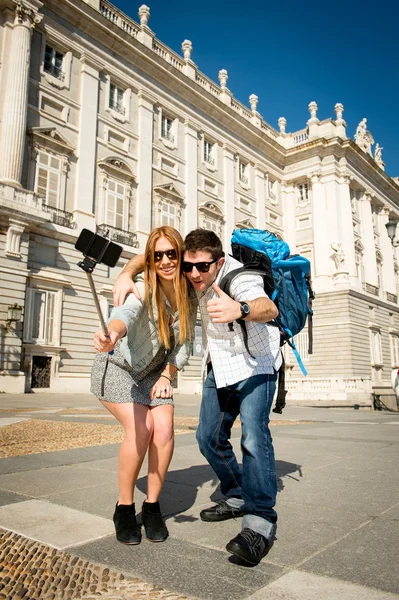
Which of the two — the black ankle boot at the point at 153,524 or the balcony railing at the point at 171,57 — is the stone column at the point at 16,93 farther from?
the black ankle boot at the point at 153,524

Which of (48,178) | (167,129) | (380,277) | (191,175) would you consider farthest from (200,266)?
(380,277)

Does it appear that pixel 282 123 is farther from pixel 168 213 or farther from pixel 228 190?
pixel 168 213

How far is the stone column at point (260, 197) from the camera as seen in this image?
32531mm

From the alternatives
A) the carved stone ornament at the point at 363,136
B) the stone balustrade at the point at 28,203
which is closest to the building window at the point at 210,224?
the stone balustrade at the point at 28,203

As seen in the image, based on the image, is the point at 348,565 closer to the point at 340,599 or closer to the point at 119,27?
the point at 340,599

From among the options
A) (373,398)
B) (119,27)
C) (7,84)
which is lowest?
(373,398)

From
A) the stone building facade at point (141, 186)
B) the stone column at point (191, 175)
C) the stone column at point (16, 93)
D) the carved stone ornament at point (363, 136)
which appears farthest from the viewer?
the carved stone ornament at point (363, 136)

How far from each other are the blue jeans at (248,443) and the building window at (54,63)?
21861 mm

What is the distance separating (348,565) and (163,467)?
3.26ft

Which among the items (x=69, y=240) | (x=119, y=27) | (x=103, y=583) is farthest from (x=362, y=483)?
(x=119, y=27)

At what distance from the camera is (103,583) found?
1.73 m

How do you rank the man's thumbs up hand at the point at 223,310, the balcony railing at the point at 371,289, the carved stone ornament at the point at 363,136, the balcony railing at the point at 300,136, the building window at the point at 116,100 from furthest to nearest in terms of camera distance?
the carved stone ornament at the point at 363,136, the balcony railing at the point at 300,136, the balcony railing at the point at 371,289, the building window at the point at 116,100, the man's thumbs up hand at the point at 223,310

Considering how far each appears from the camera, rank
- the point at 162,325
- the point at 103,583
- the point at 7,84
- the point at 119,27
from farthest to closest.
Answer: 1. the point at 119,27
2. the point at 7,84
3. the point at 162,325
4. the point at 103,583

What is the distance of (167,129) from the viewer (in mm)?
26703
